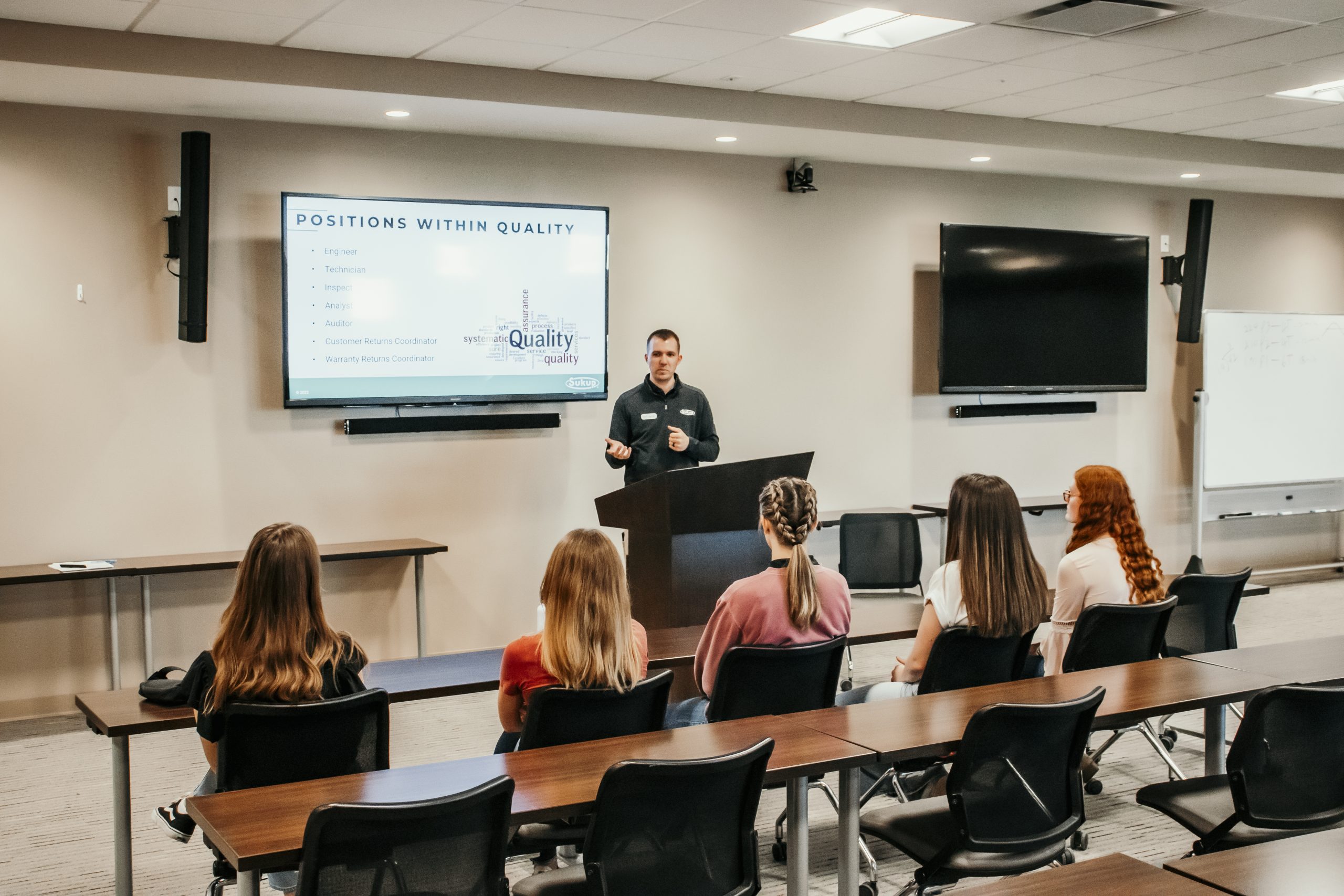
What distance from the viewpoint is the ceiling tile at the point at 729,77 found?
18.7 feet

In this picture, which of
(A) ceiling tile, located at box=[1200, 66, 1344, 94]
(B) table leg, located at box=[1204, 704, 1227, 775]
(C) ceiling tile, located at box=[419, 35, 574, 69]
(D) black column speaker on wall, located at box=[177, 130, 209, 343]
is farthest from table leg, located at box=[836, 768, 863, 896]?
(A) ceiling tile, located at box=[1200, 66, 1344, 94]

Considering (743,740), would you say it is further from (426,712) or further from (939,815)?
(426,712)

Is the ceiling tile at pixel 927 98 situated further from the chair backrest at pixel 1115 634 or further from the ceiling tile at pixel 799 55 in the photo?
the chair backrest at pixel 1115 634

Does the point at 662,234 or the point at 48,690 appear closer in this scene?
the point at 48,690

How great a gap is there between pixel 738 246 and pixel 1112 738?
3.76 metres

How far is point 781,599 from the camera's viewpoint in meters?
3.52

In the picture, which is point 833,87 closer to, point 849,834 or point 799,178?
point 799,178

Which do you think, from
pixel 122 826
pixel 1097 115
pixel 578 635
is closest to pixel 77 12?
pixel 122 826

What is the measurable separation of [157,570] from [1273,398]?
7.82 m

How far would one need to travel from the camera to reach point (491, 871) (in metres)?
2.23

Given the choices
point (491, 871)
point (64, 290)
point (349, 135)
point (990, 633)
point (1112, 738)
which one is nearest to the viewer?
point (491, 871)

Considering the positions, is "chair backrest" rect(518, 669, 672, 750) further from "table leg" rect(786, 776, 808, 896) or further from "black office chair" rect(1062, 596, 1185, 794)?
"black office chair" rect(1062, 596, 1185, 794)

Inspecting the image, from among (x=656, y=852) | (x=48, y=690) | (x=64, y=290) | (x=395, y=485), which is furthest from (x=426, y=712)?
(x=656, y=852)

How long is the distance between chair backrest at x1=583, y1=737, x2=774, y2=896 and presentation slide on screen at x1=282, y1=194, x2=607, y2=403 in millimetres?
4145
